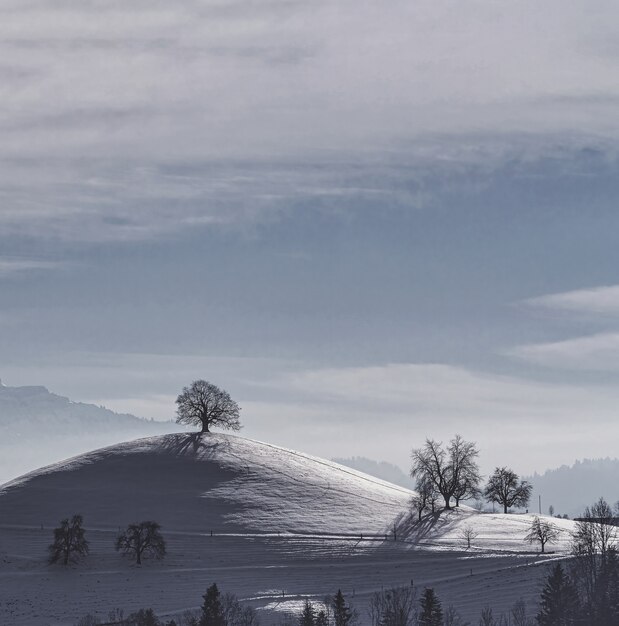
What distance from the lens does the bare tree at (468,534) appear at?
144 metres

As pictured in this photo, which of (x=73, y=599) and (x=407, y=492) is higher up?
(x=407, y=492)

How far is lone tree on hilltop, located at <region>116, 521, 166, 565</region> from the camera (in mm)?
136125

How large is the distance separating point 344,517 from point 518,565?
1400 inches

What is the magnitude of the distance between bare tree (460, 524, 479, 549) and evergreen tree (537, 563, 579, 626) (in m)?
36.8

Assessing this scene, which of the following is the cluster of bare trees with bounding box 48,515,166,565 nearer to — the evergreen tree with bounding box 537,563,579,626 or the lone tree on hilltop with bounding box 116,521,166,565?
the lone tree on hilltop with bounding box 116,521,166,565

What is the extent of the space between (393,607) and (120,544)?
140ft

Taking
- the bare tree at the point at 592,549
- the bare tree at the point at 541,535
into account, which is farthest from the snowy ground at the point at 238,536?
the bare tree at the point at 592,549

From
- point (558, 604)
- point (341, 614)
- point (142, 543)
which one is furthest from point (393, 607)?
point (142, 543)

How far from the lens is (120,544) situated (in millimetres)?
137125

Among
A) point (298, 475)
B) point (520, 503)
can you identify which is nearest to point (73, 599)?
point (298, 475)

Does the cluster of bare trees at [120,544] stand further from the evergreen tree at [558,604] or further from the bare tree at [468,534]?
the evergreen tree at [558,604]

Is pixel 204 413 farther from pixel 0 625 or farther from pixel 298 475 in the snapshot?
pixel 0 625

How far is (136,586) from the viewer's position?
124 m

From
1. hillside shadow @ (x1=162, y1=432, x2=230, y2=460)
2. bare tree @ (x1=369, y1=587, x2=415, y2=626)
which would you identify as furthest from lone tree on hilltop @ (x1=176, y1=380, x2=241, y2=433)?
bare tree @ (x1=369, y1=587, x2=415, y2=626)
